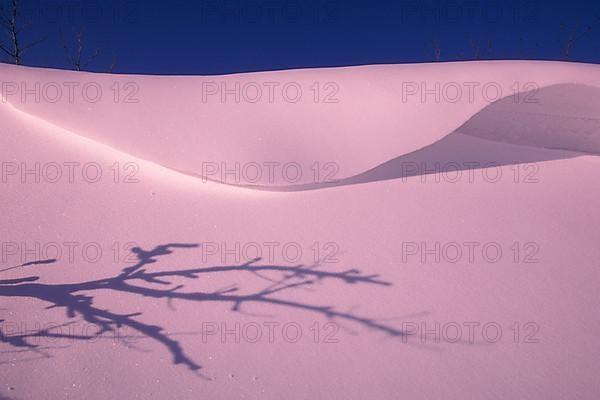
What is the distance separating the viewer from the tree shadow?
6.53ft

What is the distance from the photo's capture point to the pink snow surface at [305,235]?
1.88 metres

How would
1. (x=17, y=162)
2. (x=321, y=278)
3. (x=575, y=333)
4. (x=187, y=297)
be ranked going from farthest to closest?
(x=17, y=162) < (x=321, y=278) < (x=187, y=297) < (x=575, y=333)

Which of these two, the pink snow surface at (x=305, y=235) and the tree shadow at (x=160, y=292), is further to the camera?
the tree shadow at (x=160, y=292)

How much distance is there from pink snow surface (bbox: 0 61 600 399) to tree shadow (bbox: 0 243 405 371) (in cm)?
1

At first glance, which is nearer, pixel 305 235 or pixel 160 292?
pixel 160 292

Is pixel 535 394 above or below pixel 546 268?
below

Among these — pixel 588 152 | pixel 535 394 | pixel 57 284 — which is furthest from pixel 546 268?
pixel 57 284

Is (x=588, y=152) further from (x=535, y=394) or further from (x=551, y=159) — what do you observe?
(x=535, y=394)

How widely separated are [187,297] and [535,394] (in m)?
1.90

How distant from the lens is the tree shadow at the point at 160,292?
1.99 metres

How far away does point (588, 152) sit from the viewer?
12.9 ft

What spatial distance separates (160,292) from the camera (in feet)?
7.39

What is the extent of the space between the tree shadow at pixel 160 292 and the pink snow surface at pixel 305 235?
0.04 feet

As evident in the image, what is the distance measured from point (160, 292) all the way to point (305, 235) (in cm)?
107
